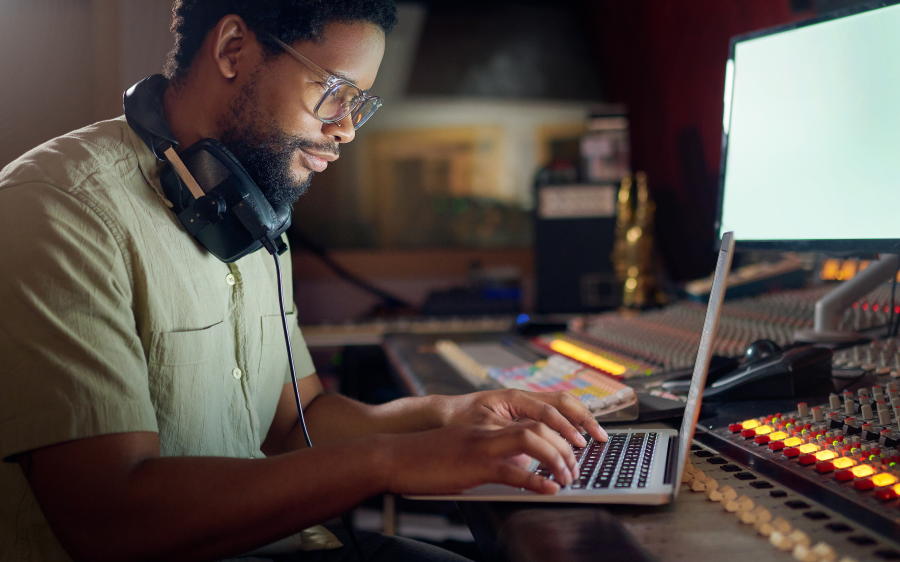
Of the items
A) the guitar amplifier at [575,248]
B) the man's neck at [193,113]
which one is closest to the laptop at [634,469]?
the man's neck at [193,113]

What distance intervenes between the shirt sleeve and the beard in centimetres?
25

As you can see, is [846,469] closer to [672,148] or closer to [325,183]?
[672,148]

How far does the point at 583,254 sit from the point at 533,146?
1.06 metres

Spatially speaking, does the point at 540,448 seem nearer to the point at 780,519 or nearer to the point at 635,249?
the point at 780,519

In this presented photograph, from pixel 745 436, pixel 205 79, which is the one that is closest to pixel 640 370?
pixel 745 436

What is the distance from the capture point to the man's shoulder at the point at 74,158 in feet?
2.21

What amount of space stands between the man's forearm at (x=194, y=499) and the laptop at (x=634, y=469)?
0.26ft

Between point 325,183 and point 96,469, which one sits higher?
point 325,183

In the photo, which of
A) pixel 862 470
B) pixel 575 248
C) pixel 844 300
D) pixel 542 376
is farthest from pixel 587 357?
pixel 575 248

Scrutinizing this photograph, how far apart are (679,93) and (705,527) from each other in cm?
231

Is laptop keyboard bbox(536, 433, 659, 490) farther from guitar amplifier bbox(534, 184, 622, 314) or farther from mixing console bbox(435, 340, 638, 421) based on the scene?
guitar amplifier bbox(534, 184, 622, 314)

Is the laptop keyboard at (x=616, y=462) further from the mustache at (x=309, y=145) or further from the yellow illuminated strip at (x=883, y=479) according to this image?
the mustache at (x=309, y=145)

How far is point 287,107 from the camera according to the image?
0.86m

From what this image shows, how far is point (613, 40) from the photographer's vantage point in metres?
3.05
